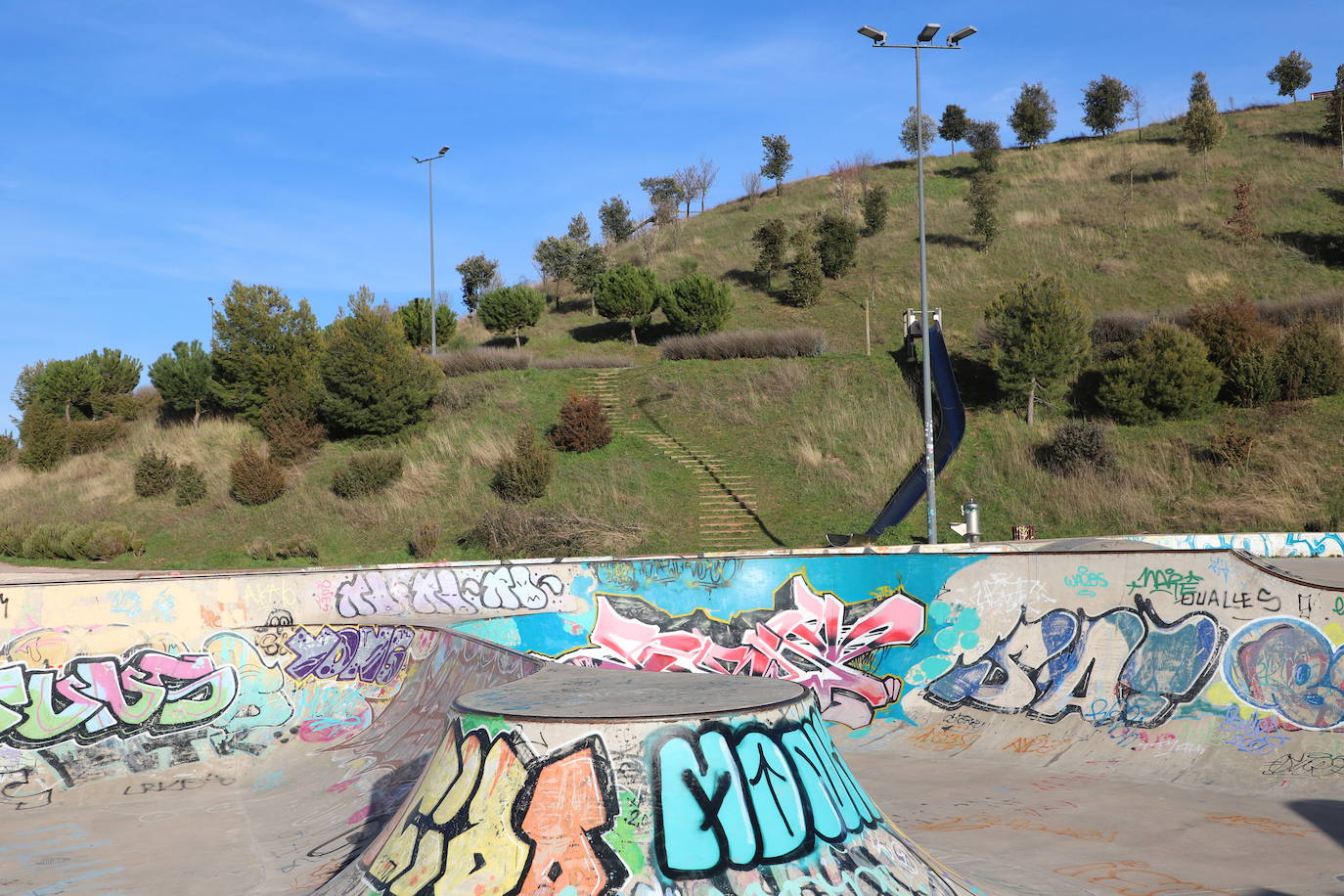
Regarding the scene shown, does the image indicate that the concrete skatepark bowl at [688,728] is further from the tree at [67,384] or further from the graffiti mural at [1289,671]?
the tree at [67,384]

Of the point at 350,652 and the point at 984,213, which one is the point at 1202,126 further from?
the point at 350,652

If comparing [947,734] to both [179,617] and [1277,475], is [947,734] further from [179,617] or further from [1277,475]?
[1277,475]

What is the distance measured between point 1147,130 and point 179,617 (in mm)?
64572

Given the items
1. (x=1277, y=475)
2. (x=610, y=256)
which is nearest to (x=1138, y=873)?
(x=1277, y=475)

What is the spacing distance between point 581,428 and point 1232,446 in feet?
59.8

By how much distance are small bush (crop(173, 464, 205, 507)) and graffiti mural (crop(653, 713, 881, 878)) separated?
29567mm

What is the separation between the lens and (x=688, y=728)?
477 centimetres

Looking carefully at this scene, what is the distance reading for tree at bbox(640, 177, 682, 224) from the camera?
68.5 metres

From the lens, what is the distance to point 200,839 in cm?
802

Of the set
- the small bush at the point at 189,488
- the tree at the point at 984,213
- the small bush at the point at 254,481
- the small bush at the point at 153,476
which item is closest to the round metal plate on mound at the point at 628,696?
the small bush at the point at 254,481

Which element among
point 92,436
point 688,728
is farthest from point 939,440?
point 92,436

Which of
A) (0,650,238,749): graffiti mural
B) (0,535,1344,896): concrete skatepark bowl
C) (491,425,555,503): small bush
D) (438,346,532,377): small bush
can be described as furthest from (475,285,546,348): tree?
(0,650,238,749): graffiti mural

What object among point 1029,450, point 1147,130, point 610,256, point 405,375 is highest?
point 1147,130

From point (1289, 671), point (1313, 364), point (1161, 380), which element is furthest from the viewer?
point (1161, 380)
